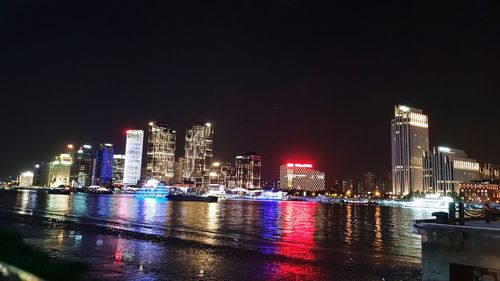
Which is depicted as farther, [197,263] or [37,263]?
[197,263]

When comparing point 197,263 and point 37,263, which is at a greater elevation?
point 37,263

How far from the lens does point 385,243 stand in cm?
3934

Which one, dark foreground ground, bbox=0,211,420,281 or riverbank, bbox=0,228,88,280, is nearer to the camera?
riverbank, bbox=0,228,88,280

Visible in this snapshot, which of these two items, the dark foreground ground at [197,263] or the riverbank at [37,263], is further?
the dark foreground ground at [197,263]

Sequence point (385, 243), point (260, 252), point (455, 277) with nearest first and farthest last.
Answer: point (455, 277) < point (260, 252) < point (385, 243)

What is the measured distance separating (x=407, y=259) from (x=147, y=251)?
1672 cm

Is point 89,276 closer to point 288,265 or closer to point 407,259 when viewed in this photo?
point 288,265

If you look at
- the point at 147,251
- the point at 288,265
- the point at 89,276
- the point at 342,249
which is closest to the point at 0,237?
the point at 147,251

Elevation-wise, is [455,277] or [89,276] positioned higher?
[455,277]

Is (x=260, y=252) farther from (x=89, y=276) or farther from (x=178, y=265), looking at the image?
(x=89, y=276)

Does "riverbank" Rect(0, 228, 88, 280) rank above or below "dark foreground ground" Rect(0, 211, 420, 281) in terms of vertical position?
above

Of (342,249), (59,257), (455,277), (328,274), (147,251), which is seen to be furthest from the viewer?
(342,249)

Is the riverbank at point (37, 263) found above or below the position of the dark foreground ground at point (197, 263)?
above

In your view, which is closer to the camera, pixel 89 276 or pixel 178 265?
pixel 89 276
